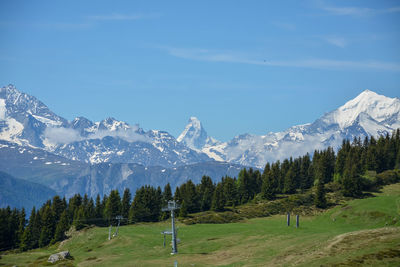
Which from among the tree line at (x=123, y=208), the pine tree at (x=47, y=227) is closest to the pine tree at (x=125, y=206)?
the tree line at (x=123, y=208)

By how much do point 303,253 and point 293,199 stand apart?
104 metres

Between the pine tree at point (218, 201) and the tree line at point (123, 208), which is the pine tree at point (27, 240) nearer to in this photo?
the tree line at point (123, 208)

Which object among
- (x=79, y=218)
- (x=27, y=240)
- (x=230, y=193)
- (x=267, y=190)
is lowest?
(x=27, y=240)

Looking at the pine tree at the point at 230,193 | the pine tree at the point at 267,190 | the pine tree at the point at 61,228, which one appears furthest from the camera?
the pine tree at the point at 230,193

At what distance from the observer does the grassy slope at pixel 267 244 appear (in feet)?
240

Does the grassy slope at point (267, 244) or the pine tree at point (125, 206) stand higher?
the pine tree at point (125, 206)

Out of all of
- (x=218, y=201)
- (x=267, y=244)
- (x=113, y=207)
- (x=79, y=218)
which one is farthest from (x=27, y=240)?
(x=267, y=244)

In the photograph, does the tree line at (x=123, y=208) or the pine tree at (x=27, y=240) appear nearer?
the pine tree at (x=27, y=240)

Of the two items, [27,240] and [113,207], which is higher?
[113,207]

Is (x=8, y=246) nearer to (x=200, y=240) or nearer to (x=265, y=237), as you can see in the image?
(x=200, y=240)

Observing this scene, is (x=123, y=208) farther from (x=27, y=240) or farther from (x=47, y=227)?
(x=27, y=240)

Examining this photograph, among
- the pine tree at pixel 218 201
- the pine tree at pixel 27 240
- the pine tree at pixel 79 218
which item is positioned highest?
the pine tree at pixel 218 201

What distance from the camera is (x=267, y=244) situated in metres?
95.2

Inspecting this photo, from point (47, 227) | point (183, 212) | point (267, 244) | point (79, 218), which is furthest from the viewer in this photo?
point (183, 212)
